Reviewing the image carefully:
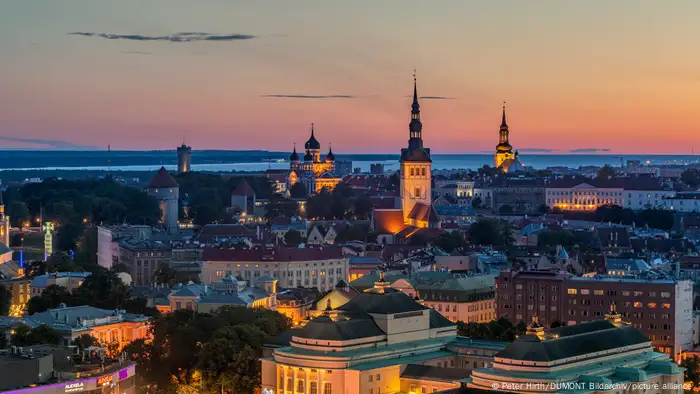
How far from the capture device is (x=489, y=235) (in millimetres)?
112875

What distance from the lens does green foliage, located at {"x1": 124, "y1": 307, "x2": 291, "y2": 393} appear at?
51750 mm

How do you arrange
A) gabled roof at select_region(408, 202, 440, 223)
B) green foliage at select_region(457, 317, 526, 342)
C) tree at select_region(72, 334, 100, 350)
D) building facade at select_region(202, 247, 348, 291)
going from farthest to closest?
gabled roof at select_region(408, 202, 440, 223) < building facade at select_region(202, 247, 348, 291) < green foliage at select_region(457, 317, 526, 342) < tree at select_region(72, 334, 100, 350)

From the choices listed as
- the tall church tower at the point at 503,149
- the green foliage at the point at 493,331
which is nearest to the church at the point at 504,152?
the tall church tower at the point at 503,149

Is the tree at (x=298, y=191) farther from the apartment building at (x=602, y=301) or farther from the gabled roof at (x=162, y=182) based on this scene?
the apartment building at (x=602, y=301)

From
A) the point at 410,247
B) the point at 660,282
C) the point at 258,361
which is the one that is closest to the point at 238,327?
the point at 258,361

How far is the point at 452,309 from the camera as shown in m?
74.0

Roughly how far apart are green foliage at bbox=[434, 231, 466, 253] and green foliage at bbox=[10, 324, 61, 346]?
48215mm

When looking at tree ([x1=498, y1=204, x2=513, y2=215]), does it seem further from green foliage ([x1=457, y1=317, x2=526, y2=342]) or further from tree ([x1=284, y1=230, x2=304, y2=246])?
green foliage ([x1=457, y1=317, x2=526, y2=342])

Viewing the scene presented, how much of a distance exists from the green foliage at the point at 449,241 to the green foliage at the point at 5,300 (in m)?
34.7

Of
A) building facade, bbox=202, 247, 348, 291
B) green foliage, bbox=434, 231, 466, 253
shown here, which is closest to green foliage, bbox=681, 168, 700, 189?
green foliage, bbox=434, 231, 466, 253

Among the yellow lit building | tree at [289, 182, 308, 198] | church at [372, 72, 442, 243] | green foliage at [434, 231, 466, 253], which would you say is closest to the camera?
the yellow lit building

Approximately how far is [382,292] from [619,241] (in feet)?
188

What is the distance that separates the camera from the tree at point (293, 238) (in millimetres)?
111088

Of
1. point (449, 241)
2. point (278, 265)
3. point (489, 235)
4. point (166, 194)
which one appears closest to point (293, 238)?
point (449, 241)
